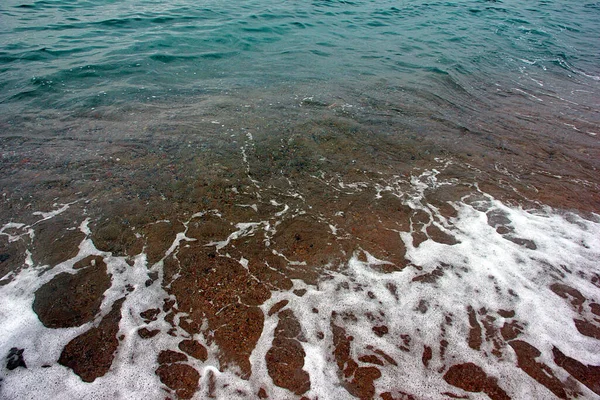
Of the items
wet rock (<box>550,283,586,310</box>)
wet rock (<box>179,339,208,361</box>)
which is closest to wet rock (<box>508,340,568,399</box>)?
wet rock (<box>550,283,586,310</box>)

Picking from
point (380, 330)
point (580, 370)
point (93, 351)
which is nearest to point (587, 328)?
point (580, 370)

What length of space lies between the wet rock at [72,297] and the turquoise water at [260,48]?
6.58 meters

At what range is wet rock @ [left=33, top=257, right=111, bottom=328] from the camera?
4.14 meters

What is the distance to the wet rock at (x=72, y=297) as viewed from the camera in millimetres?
4141

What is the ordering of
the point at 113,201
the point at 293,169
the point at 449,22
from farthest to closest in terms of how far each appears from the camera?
the point at 449,22, the point at 293,169, the point at 113,201

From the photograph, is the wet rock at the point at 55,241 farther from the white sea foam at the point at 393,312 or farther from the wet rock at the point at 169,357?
the wet rock at the point at 169,357

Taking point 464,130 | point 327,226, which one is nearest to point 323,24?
point 464,130

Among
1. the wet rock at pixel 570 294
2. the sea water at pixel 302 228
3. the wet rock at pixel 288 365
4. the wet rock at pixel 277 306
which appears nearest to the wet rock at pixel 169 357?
the sea water at pixel 302 228

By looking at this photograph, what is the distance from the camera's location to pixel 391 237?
5.41 m

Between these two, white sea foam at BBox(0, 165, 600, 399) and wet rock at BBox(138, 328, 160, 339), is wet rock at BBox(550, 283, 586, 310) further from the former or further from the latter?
wet rock at BBox(138, 328, 160, 339)

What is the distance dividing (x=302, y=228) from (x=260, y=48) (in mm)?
12162

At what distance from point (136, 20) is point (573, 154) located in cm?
1988

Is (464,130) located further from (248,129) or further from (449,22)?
(449,22)

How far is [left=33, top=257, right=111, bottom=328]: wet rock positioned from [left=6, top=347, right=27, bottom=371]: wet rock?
37 centimetres
